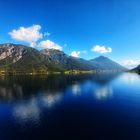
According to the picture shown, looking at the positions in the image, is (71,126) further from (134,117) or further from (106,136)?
(134,117)

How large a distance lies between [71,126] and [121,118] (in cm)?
2258

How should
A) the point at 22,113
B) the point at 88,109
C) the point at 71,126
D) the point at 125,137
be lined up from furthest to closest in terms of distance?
the point at 88,109, the point at 22,113, the point at 71,126, the point at 125,137

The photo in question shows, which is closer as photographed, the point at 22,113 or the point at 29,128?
the point at 29,128

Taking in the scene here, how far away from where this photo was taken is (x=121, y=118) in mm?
68688

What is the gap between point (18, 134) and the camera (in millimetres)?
53594

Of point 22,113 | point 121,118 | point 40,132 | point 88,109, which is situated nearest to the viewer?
point 40,132

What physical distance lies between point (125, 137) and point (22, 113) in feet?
153

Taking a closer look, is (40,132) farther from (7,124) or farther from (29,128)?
(7,124)

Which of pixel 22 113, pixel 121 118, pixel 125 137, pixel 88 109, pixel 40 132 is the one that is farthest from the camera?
pixel 88 109

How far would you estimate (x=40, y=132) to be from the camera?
54.8 m

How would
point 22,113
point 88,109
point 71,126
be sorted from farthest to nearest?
point 88,109 < point 22,113 < point 71,126

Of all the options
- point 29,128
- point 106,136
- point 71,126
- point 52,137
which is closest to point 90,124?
point 71,126

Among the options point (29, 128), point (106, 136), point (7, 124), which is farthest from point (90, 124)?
point (7, 124)

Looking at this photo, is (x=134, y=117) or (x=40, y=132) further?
(x=134, y=117)
